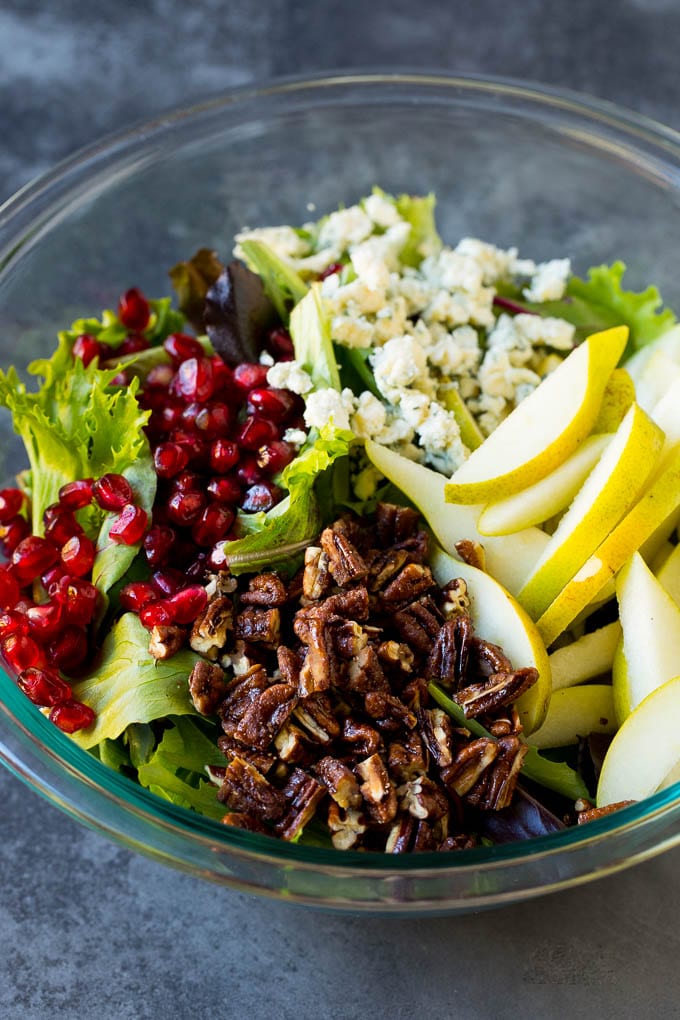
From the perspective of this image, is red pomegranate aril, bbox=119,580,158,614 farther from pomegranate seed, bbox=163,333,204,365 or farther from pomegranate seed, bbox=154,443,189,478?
pomegranate seed, bbox=163,333,204,365

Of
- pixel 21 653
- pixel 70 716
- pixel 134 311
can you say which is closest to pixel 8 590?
pixel 21 653

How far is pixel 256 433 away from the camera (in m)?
1.90

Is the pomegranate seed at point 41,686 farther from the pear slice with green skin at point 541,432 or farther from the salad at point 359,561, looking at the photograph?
the pear slice with green skin at point 541,432

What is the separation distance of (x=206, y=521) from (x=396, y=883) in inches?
27.3

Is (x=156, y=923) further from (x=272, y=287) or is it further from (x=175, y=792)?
(x=272, y=287)

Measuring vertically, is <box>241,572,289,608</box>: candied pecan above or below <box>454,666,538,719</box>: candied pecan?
above

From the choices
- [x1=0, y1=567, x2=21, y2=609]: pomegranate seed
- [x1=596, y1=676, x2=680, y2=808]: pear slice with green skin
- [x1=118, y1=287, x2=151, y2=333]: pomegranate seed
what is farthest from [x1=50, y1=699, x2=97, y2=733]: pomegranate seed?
[x1=118, y1=287, x2=151, y2=333]: pomegranate seed

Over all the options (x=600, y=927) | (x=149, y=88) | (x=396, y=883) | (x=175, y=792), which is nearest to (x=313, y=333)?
(x=175, y=792)

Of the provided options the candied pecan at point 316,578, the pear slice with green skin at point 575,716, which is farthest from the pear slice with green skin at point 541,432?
the pear slice with green skin at point 575,716

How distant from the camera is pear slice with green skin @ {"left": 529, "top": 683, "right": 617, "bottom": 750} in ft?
5.80

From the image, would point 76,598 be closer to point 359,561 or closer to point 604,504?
point 359,561

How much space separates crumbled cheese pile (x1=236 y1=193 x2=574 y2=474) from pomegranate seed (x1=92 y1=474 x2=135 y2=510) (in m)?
0.34

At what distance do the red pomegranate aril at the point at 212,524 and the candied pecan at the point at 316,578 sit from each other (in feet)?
0.56

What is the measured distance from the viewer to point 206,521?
1.82 metres
